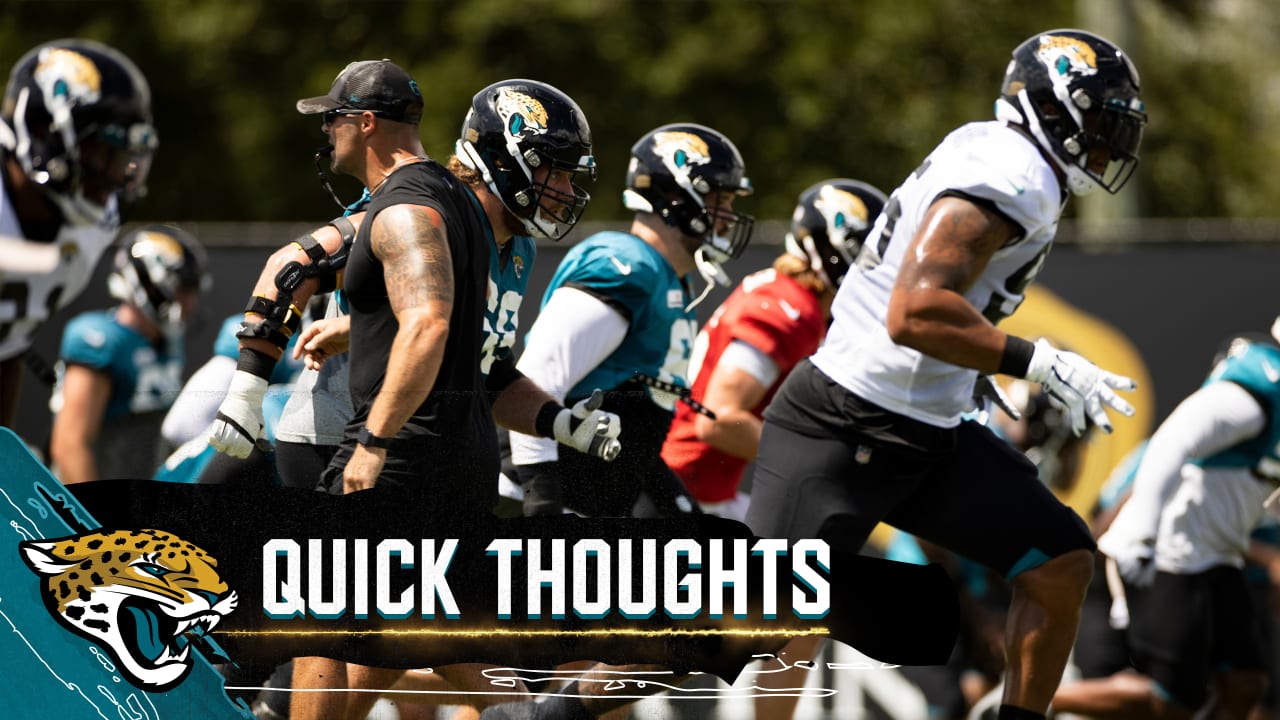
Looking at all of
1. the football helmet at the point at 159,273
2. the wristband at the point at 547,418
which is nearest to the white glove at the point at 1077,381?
the wristband at the point at 547,418

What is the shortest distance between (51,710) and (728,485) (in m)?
2.90

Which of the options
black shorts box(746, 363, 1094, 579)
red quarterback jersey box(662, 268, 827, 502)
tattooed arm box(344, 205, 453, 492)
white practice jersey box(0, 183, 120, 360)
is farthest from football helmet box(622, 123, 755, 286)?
tattooed arm box(344, 205, 453, 492)

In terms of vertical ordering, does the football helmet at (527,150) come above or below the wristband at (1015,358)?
above

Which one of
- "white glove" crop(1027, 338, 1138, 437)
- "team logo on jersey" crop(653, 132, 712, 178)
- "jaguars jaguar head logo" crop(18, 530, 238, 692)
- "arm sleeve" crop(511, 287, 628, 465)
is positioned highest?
"team logo on jersey" crop(653, 132, 712, 178)

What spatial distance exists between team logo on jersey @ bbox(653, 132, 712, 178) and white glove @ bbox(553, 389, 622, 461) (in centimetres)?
196

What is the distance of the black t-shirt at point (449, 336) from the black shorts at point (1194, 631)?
3.50m

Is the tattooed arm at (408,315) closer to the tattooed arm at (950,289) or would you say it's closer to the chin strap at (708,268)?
the tattooed arm at (950,289)

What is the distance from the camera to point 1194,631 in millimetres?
6730

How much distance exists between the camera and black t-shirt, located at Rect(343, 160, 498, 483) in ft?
13.9

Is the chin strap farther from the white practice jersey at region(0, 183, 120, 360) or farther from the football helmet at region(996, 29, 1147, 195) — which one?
the white practice jersey at region(0, 183, 120, 360)

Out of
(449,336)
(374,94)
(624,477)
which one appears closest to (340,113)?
(374,94)

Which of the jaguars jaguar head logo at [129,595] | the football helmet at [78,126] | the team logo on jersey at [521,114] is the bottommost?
the jaguars jaguar head logo at [129,595]

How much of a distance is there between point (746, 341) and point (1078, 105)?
1713mm

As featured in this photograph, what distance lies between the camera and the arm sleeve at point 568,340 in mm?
5441
